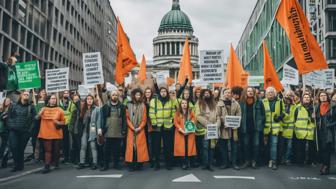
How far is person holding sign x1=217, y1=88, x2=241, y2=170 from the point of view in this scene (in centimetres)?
977

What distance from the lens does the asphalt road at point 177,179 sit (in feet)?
25.2

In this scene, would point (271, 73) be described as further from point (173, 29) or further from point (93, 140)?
point (173, 29)

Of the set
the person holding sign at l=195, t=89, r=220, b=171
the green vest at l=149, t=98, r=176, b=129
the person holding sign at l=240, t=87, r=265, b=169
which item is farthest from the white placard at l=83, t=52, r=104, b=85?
the person holding sign at l=240, t=87, r=265, b=169

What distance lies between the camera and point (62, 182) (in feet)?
26.5

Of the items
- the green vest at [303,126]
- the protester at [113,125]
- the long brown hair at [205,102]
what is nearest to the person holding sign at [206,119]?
the long brown hair at [205,102]

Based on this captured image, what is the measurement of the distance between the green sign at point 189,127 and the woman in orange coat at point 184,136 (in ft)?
0.12

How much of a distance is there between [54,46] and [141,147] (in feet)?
97.1

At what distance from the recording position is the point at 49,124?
9.77 m

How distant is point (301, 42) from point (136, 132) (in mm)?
4365

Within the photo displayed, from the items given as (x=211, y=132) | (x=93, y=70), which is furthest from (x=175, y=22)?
(x=211, y=132)

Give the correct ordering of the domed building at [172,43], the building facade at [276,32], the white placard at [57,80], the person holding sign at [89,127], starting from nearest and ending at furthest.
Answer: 1. the person holding sign at [89,127]
2. the white placard at [57,80]
3. the building facade at [276,32]
4. the domed building at [172,43]

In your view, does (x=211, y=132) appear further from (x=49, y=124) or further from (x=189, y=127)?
(x=49, y=124)

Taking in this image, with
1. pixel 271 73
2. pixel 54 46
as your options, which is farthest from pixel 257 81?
pixel 54 46

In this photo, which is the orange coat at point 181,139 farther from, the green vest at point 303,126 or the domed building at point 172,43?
the domed building at point 172,43
